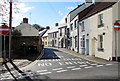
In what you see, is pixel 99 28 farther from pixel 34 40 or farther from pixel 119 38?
pixel 34 40

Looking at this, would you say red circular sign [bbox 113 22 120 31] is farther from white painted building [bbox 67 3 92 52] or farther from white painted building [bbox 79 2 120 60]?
white painted building [bbox 67 3 92 52]

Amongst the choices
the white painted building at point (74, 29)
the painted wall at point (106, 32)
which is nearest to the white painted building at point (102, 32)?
the painted wall at point (106, 32)

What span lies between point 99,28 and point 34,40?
9879 mm

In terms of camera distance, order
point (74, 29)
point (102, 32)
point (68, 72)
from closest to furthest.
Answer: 1. point (68, 72)
2. point (102, 32)
3. point (74, 29)

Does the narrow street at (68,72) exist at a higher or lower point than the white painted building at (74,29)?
lower

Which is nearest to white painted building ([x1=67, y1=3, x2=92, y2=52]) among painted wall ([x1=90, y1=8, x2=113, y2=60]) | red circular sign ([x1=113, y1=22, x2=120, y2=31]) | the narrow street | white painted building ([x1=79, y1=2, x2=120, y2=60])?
white painted building ([x1=79, y1=2, x2=120, y2=60])

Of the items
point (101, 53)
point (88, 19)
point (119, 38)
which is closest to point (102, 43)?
point (101, 53)

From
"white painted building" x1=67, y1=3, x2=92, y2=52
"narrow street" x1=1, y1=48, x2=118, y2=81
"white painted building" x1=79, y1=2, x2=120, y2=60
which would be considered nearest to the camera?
"narrow street" x1=1, y1=48, x2=118, y2=81

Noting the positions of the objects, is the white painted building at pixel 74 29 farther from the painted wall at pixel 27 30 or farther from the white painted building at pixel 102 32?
the painted wall at pixel 27 30

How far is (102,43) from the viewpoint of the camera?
17.5 m

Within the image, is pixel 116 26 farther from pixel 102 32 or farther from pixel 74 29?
pixel 74 29

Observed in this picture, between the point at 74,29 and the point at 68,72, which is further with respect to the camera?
the point at 74,29

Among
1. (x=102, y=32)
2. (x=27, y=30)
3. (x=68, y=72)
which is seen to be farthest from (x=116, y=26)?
(x=27, y=30)

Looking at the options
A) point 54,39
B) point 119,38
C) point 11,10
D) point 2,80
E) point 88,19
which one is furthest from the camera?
point 54,39
